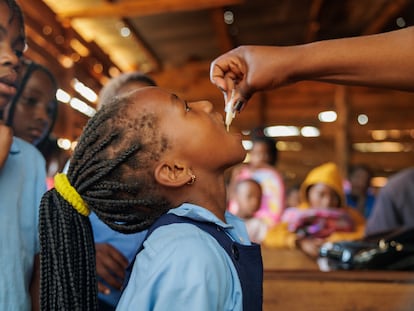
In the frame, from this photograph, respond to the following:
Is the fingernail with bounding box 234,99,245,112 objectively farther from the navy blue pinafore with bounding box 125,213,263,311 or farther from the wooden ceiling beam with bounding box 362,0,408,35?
the wooden ceiling beam with bounding box 362,0,408,35

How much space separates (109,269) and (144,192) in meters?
0.35

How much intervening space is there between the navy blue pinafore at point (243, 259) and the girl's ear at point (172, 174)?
0.24 feet

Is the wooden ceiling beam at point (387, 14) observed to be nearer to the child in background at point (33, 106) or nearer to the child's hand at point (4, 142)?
the child in background at point (33, 106)

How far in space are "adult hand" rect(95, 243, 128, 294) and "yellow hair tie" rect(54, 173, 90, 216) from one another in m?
0.29

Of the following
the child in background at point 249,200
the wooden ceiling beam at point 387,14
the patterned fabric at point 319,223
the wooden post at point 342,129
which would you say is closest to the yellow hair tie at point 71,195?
the patterned fabric at point 319,223

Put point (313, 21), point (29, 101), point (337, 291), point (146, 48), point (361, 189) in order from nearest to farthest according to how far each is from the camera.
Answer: point (29, 101)
point (337, 291)
point (361, 189)
point (313, 21)
point (146, 48)

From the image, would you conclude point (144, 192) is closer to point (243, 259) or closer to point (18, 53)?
point (243, 259)

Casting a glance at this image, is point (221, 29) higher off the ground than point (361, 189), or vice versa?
point (221, 29)

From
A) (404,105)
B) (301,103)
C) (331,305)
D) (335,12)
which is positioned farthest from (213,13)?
(331,305)

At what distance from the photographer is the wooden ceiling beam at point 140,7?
4.10m

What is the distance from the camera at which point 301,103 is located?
6.25 m

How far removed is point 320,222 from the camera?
8.38 ft

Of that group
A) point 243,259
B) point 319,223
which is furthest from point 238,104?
point 319,223

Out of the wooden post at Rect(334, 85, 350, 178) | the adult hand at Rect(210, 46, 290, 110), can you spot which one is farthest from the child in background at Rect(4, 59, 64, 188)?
the wooden post at Rect(334, 85, 350, 178)
